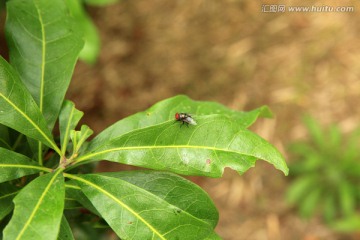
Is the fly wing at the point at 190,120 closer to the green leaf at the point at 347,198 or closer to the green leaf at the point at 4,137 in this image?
the green leaf at the point at 4,137

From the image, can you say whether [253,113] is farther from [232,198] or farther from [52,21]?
[232,198]

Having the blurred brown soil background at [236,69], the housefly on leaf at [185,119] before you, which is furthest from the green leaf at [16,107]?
the blurred brown soil background at [236,69]

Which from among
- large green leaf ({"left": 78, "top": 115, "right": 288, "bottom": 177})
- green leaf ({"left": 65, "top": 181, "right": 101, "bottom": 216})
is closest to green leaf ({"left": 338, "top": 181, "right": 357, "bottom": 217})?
large green leaf ({"left": 78, "top": 115, "right": 288, "bottom": 177})

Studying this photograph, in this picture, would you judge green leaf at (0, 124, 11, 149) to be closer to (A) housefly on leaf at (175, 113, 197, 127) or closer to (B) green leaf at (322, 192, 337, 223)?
(A) housefly on leaf at (175, 113, 197, 127)

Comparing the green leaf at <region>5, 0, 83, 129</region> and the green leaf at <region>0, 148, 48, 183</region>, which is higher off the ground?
the green leaf at <region>5, 0, 83, 129</region>

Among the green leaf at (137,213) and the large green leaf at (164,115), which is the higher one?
the large green leaf at (164,115)

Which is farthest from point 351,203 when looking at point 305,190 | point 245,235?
point 245,235

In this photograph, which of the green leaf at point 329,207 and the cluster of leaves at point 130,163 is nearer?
the cluster of leaves at point 130,163

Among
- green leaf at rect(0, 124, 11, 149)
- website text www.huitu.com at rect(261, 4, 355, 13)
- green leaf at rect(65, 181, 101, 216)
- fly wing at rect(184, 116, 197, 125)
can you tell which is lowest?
green leaf at rect(65, 181, 101, 216)
